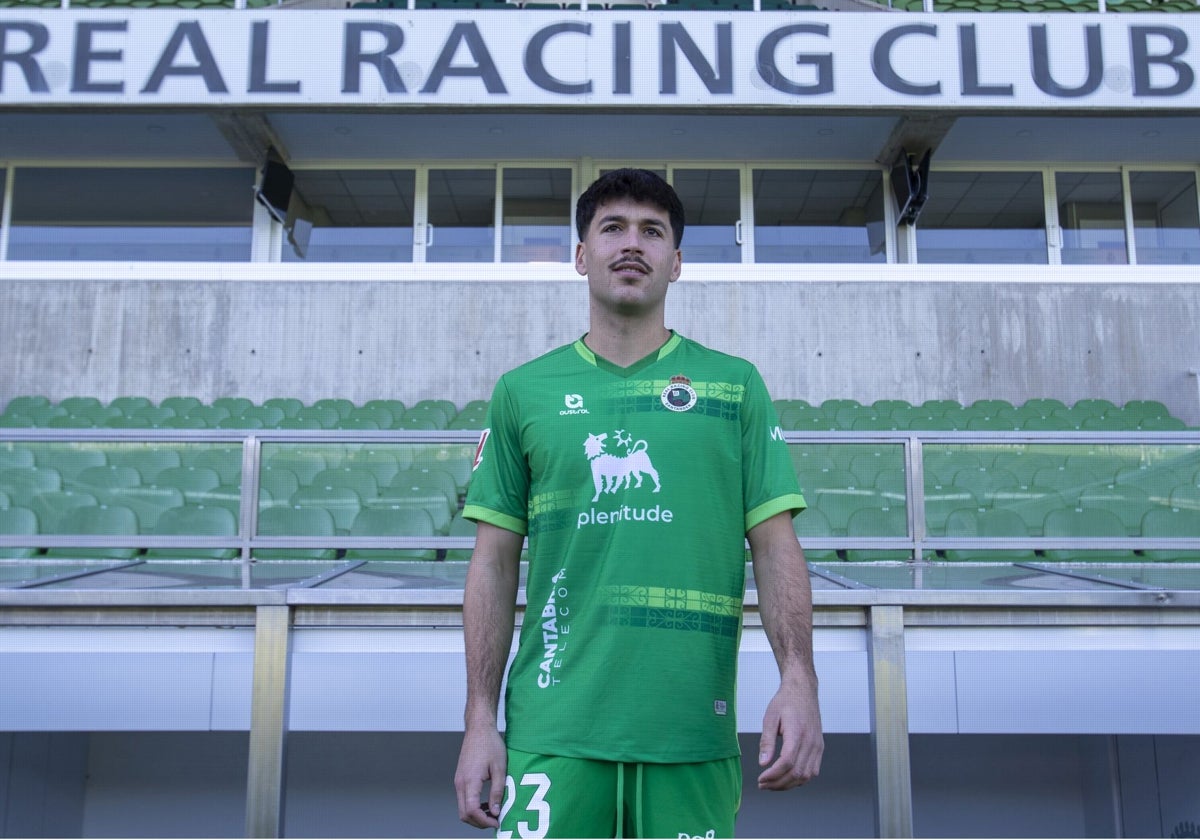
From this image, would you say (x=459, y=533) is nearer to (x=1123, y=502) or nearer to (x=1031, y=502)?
(x=1031, y=502)

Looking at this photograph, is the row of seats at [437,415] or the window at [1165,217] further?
the window at [1165,217]

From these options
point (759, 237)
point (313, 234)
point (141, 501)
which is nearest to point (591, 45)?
point (759, 237)

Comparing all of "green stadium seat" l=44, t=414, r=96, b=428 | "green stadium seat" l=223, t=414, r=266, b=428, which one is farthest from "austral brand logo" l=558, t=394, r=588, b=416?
"green stadium seat" l=44, t=414, r=96, b=428

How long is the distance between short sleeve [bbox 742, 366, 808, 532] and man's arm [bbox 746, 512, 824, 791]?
2 cm

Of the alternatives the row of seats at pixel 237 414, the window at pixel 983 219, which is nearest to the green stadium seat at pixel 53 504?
the row of seats at pixel 237 414

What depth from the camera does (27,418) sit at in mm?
9281

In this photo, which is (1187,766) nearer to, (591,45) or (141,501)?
(141,501)

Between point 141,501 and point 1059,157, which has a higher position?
point 1059,157

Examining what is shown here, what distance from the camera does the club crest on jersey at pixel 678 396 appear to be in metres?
1.64

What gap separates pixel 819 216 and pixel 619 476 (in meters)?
10.8

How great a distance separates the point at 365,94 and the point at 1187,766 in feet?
29.2

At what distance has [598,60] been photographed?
394 inches

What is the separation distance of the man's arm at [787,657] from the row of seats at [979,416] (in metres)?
6.32

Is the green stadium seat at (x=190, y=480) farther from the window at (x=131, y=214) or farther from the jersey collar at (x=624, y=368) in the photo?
the window at (x=131, y=214)
